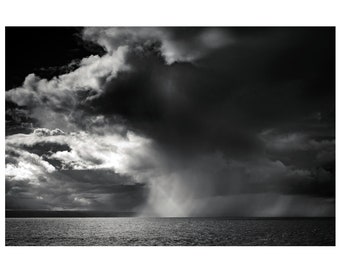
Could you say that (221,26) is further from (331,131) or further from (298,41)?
(331,131)

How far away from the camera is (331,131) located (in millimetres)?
24594

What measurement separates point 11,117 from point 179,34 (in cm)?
1347

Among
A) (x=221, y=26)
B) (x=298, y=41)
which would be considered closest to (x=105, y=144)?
(x=221, y=26)

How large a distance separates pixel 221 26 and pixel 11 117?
52.9 ft

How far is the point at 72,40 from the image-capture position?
24.7 meters
